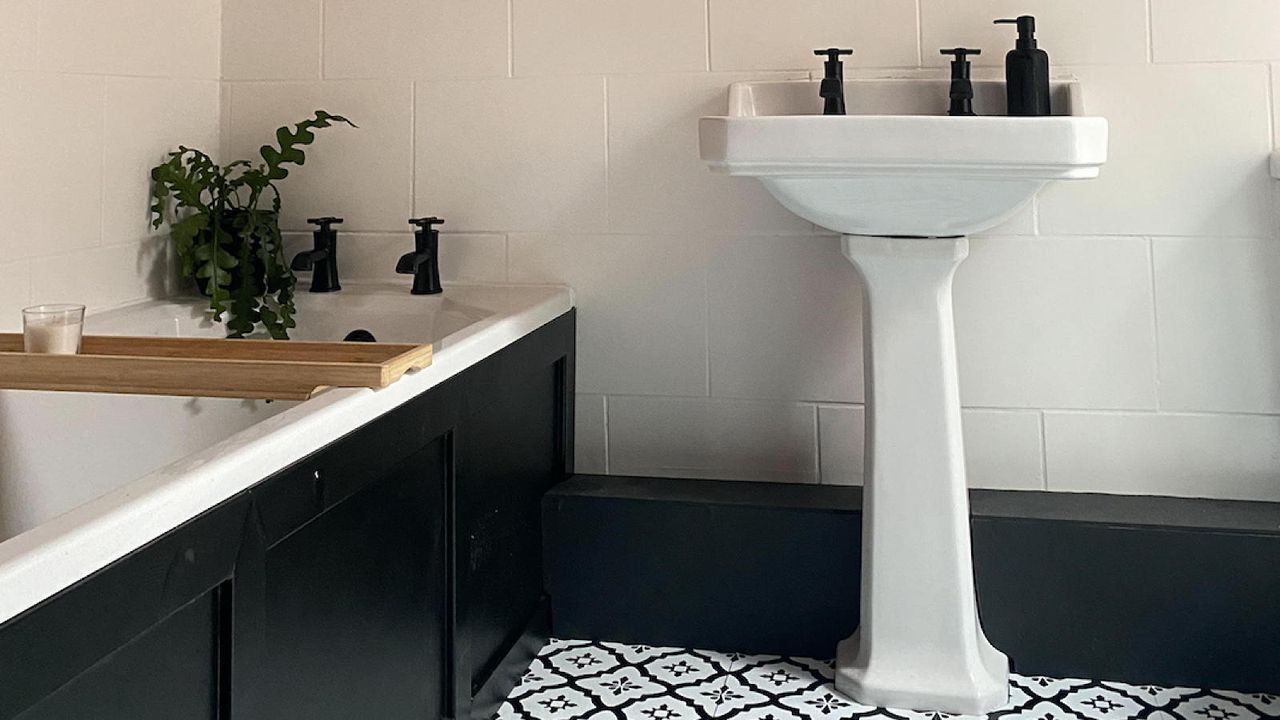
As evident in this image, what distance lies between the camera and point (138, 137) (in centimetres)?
200

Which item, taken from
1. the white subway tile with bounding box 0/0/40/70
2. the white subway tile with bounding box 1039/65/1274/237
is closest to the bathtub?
the white subway tile with bounding box 0/0/40/70

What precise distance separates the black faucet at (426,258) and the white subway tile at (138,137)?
48 cm

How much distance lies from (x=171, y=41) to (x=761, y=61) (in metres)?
1.12

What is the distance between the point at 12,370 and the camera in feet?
4.14

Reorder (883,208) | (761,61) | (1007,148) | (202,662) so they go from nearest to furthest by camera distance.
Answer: (202,662) < (1007,148) < (883,208) < (761,61)

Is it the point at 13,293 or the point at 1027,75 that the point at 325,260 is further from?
the point at 1027,75

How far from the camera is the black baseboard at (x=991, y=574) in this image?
1.79 meters

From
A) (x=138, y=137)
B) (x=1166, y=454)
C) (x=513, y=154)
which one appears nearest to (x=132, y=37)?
(x=138, y=137)

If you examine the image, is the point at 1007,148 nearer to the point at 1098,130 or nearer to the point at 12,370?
the point at 1098,130

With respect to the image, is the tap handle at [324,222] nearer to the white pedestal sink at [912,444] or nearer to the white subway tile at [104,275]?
the white subway tile at [104,275]

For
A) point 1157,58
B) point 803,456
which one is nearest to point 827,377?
point 803,456

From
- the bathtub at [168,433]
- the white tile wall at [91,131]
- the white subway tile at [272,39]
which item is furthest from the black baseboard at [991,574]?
the white subway tile at [272,39]

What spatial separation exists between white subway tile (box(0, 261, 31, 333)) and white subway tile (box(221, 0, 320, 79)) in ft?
2.37

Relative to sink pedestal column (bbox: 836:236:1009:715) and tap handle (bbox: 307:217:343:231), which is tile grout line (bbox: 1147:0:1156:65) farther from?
tap handle (bbox: 307:217:343:231)
